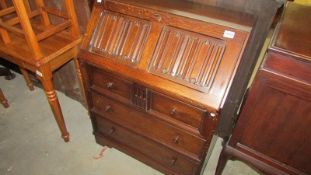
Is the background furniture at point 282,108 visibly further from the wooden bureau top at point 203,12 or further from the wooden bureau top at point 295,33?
the wooden bureau top at point 203,12

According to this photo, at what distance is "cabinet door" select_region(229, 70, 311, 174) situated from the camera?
1.12 meters

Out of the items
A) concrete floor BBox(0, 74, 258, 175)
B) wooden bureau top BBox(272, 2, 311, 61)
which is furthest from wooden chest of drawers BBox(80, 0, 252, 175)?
concrete floor BBox(0, 74, 258, 175)

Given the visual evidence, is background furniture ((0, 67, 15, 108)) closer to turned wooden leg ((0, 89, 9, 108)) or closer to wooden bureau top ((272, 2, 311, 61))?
turned wooden leg ((0, 89, 9, 108))

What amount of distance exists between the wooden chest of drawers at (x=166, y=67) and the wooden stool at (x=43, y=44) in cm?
35

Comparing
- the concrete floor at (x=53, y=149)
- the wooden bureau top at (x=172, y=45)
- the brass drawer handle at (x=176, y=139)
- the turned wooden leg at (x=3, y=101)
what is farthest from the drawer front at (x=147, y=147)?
the turned wooden leg at (x=3, y=101)

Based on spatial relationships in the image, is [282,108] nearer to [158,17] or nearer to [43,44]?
[158,17]

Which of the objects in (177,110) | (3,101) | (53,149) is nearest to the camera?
(177,110)

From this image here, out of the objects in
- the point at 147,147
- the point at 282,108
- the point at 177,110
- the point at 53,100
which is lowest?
the point at 147,147

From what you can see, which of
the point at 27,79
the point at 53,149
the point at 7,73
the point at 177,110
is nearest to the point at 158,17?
the point at 177,110

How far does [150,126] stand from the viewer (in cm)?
163

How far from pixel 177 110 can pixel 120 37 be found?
568 millimetres

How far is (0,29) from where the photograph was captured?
1.79 meters

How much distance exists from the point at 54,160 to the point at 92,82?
0.92 metres

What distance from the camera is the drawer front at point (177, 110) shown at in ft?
4.42
